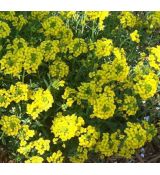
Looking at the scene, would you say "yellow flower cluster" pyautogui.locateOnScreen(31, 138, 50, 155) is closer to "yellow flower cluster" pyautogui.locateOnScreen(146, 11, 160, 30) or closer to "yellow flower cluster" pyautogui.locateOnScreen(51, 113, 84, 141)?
"yellow flower cluster" pyautogui.locateOnScreen(51, 113, 84, 141)

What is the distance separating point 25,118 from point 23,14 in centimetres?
83

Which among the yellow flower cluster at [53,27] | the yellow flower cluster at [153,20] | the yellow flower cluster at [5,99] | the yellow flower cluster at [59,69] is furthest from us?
the yellow flower cluster at [153,20]

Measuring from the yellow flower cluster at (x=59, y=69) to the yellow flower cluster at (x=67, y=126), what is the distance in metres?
0.27

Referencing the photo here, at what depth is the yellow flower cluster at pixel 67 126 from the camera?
2.62 metres

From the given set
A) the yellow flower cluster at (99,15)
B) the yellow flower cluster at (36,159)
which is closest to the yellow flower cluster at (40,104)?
the yellow flower cluster at (36,159)

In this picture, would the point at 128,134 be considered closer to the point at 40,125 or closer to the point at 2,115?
the point at 40,125

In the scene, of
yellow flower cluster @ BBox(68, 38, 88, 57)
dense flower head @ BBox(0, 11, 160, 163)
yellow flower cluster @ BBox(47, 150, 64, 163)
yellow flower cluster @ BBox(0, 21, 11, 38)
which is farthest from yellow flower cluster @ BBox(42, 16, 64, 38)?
yellow flower cluster @ BBox(47, 150, 64, 163)

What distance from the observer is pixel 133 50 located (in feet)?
10.7

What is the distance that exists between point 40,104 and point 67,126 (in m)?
0.19

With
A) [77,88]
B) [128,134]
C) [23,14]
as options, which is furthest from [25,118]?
[23,14]

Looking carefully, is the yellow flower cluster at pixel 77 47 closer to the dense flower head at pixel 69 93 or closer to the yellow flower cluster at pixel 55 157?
the dense flower head at pixel 69 93

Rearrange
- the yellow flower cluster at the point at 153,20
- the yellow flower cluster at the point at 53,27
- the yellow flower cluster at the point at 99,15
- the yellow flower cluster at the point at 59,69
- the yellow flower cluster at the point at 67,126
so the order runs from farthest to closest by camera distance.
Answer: the yellow flower cluster at the point at 153,20 < the yellow flower cluster at the point at 99,15 < the yellow flower cluster at the point at 53,27 < the yellow flower cluster at the point at 59,69 < the yellow flower cluster at the point at 67,126

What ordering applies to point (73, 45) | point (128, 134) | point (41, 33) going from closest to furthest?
point (128, 134)
point (73, 45)
point (41, 33)

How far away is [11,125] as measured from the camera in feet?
8.89
